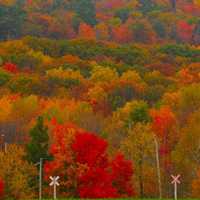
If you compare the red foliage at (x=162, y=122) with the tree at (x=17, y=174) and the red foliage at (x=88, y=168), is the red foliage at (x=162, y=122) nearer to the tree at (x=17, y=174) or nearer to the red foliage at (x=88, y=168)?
the red foliage at (x=88, y=168)

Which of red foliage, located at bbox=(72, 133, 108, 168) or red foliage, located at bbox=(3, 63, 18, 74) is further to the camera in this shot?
red foliage, located at bbox=(3, 63, 18, 74)

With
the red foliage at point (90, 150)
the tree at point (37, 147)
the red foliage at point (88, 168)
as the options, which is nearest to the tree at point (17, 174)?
the tree at point (37, 147)

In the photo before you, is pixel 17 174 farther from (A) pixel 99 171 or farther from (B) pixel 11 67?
(B) pixel 11 67

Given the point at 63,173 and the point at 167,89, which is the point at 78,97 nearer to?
the point at 167,89

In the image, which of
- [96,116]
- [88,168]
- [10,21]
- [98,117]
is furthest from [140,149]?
[10,21]

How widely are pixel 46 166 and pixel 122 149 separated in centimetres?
Result: 1423

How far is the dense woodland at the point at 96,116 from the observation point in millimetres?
66062

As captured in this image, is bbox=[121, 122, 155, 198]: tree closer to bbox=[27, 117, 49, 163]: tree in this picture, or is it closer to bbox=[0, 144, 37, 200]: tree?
bbox=[27, 117, 49, 163]: tree

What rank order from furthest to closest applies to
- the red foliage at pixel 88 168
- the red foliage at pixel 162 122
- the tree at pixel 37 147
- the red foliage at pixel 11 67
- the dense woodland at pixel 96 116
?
the red foliage at pixel 11 67
the red foliage at pixel 162 122
the tree at pixel 37 147
the dense woodland at pixel 96 116
the red foliage at pixel 88 168

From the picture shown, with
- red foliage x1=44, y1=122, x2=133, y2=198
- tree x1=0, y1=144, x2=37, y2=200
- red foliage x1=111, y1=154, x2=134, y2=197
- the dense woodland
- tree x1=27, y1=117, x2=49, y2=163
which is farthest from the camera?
tree x1=27, y1=117, x2=49, y2=163

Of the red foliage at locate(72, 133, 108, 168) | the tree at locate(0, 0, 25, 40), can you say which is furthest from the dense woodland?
the tree at locate(0, 0, 25, 40)

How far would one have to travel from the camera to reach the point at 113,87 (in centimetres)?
13212

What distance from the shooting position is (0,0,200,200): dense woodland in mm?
66062

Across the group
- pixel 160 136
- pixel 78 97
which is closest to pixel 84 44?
pixel 78 97
